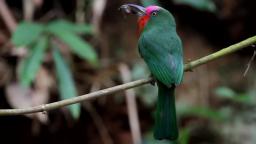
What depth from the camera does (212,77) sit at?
4.25 m

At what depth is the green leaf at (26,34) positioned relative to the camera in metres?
3.21

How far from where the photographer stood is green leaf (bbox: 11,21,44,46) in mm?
3213

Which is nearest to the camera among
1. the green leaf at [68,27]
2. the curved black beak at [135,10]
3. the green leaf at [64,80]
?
the curved black beak at [135,10]

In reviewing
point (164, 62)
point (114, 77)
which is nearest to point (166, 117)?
point (164, 62)

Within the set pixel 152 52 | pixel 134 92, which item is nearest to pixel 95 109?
pixel 134 92

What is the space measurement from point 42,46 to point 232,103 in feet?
5.05

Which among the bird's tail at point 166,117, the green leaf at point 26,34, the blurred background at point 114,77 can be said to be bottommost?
the blurred background at point 114,77

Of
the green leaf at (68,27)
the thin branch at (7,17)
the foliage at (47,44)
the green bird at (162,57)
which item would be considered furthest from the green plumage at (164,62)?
the thin branch at (7,17)

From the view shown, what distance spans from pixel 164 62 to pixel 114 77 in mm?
1511

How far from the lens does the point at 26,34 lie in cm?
331

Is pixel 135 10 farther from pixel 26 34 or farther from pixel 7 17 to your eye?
pixel 7 17

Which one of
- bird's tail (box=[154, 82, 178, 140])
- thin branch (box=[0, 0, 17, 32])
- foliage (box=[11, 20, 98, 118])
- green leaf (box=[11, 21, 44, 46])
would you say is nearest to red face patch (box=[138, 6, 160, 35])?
bird's tail (box=[154, 82, 178, 140])

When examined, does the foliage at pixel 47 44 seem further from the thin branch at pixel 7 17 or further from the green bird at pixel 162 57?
the green bird at pixel 162 57

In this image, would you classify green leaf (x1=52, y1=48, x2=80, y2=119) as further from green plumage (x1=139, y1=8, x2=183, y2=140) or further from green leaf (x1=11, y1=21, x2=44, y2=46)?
green plumage (x1=139, y1=8, x2=183, y2=140)
